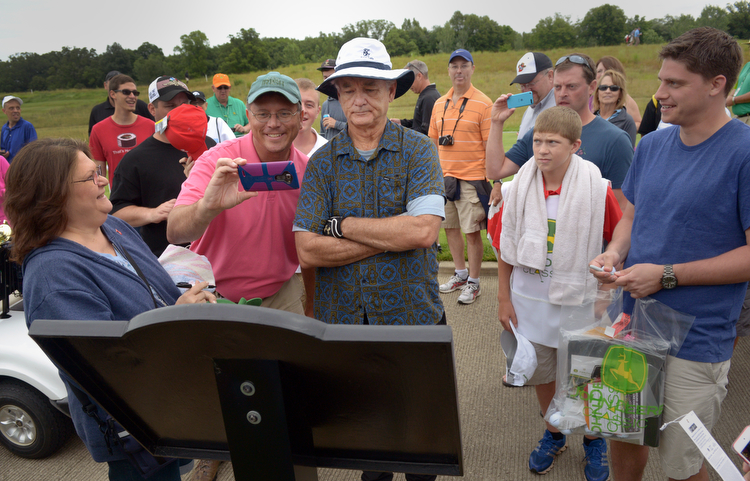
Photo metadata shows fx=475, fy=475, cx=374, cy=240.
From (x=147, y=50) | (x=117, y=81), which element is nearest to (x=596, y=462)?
(x=117, y=81)

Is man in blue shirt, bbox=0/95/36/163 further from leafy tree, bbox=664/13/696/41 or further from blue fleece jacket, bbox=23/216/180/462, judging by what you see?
leafy tree, bbox=664/13/696/41

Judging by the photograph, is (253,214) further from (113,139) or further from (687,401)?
(113,139)

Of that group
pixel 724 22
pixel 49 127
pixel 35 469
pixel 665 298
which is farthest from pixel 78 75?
pixel 724 22

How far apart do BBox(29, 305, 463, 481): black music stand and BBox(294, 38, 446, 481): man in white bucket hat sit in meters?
1.13

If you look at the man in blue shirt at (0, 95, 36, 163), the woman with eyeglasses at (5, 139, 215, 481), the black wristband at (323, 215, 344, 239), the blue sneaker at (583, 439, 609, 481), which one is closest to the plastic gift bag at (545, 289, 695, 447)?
the blue sneaker at (583, 439, 609, 481)

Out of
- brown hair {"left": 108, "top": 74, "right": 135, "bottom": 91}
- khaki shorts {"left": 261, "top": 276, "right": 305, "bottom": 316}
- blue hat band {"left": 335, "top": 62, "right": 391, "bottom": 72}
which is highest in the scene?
brown hair {"left": 108, "top": 74, "right": 135, "bottom": 91}

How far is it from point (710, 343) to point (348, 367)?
1916 millimetres

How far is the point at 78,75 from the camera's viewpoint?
3078 centimetres

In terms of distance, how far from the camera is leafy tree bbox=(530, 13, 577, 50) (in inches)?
1961

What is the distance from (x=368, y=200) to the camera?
7.63ft

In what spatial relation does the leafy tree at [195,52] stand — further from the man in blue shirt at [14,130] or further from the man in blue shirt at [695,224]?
the man in blue shirt at [695,224]

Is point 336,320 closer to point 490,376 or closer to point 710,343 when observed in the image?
point 710,343

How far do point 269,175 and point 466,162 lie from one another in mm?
3757

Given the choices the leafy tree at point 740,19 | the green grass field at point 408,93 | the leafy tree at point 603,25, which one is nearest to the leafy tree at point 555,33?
the leafy tree at point 603,25
